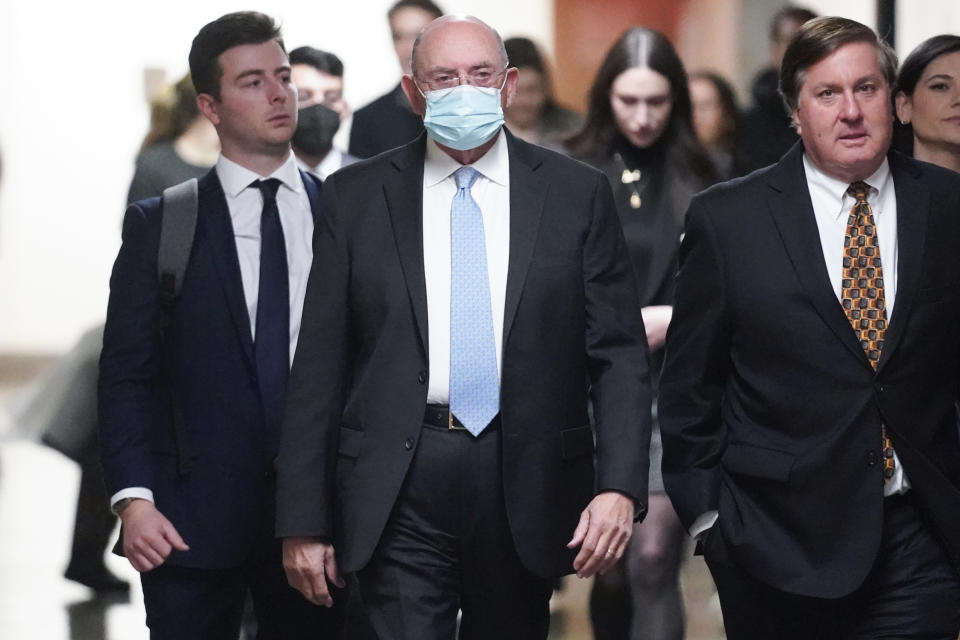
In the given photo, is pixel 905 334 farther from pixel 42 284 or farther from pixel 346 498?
pixel 42 284

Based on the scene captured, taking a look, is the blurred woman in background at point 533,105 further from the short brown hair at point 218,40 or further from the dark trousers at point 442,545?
the dark trousers at point 442,545

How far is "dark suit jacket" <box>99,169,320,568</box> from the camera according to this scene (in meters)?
4.08

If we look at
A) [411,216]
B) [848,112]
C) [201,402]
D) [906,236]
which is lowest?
[201,402]

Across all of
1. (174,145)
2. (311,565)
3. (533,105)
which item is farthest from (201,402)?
(533,105)

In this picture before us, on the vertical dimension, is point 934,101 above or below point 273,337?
above

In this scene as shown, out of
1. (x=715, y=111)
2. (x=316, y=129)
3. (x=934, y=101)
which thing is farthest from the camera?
(x=715, y=111)

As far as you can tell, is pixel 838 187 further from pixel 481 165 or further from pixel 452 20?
pixel 452 20

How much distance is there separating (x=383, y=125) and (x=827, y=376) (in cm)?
267

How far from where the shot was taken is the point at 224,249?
4.16 metres

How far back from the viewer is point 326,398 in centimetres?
370

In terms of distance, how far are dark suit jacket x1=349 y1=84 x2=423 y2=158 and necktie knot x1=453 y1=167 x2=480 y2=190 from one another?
7.25 feet

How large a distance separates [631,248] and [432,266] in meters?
1.54

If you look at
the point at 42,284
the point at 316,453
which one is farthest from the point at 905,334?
the point at 42,284

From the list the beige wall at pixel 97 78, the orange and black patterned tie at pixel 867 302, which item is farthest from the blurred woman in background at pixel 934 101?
the beige wall at pixel 97 78
